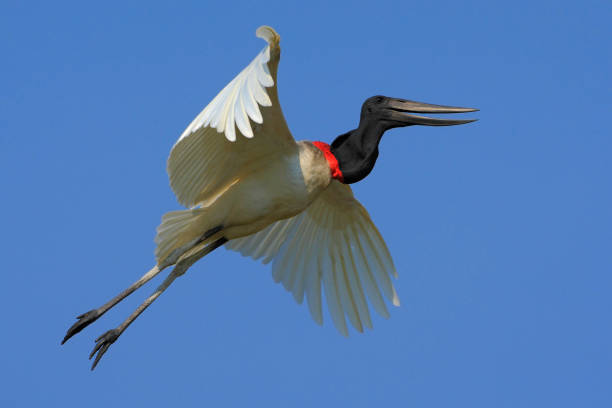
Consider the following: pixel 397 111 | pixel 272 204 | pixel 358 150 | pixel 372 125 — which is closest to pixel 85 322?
pixel 272 204

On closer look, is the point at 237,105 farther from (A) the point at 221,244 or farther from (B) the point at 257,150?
(A) the point at 221,244

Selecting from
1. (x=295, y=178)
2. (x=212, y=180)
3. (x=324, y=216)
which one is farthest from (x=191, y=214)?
(x=324, y=216)

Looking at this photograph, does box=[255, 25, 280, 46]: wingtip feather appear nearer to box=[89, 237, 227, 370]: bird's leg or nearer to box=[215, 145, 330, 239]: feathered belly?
box=[215, 145, 330, 239]: feathered belly

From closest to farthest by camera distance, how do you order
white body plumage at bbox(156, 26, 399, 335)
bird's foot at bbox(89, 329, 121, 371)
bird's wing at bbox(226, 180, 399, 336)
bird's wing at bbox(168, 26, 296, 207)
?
bird's wing at bbox(168, 26, 296, 207)
white body plumage at bbox(156, 26, 399, 335)
bird's foot at bbox(89, 329, 121, 371)
bird's wing at bbox(226, 180, 399, 336)

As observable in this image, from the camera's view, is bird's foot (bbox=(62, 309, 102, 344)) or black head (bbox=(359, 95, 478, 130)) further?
black head (bbox=(359, 95, 478, 130))

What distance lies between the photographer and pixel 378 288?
30.8 ft

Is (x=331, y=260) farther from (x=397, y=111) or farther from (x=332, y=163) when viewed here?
(x=397, y=111)

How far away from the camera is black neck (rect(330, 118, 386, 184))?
8359 mm

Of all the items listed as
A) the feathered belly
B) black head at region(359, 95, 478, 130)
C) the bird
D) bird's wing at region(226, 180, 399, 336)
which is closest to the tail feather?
the bird

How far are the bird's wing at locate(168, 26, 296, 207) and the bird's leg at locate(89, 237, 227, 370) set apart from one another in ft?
1.30

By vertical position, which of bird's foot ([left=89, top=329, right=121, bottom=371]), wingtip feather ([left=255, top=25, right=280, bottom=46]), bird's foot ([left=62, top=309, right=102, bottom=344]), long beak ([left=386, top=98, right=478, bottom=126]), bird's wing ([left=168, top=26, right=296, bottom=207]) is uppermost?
long beak ([left=386, top=98, right=478, bottom=126])

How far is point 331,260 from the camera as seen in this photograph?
9438 mm

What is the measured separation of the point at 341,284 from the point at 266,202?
1579 mm

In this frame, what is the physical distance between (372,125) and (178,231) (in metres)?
1.60
